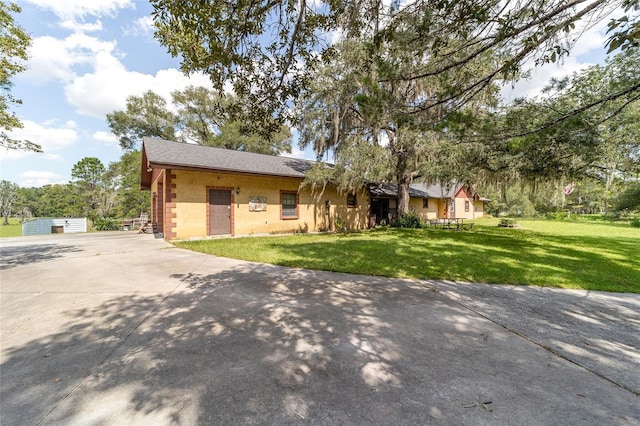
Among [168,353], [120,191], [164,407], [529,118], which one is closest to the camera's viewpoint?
[164,407]

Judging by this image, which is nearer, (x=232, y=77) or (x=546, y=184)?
(x=232, y=77)

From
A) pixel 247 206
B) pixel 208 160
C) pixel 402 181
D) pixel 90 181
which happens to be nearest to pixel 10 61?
pixel 208 160

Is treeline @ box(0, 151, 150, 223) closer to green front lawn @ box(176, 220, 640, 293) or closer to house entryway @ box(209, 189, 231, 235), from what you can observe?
house entryway @ box(209, 189, 231, 235)

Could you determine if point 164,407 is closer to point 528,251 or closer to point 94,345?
point 94,345

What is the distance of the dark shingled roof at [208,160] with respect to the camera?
32.4 feet

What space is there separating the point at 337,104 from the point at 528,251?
10216 millimetres

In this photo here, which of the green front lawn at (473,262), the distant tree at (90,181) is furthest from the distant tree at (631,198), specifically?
the distant tree at (90,181)

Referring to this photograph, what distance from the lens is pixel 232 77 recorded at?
3896mm

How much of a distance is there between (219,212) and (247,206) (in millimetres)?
1311

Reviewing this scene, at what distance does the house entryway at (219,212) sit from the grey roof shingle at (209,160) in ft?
4.27

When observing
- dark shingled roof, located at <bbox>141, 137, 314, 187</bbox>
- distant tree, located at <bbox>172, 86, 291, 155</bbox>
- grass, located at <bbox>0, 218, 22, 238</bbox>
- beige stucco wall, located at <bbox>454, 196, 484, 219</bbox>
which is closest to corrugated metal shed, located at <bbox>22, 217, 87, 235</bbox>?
grass, located at <bbox>0, 218, 22, 238</bbox>

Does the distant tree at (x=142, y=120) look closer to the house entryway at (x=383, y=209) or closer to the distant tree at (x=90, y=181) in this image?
the distant tree at (x=90, y=181)

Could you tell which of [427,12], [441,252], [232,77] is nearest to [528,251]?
[441,252]

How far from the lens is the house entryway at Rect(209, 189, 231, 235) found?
11248 millimetres
